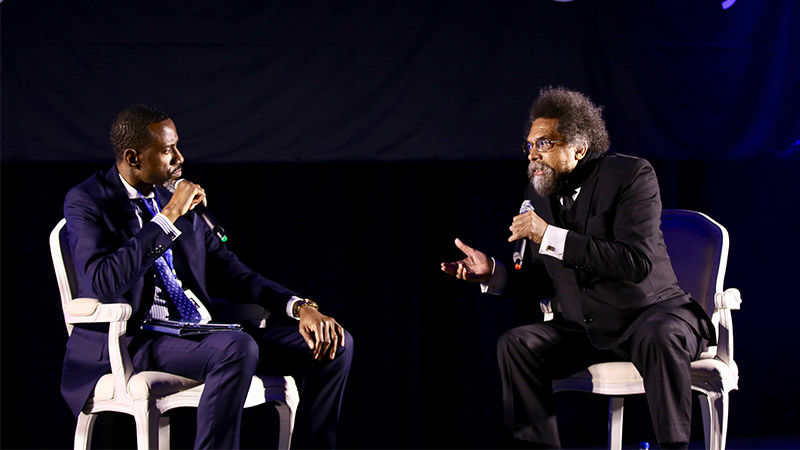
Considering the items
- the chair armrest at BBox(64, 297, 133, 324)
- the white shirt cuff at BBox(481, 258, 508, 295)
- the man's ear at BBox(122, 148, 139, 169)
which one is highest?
the man's ear at BBox(122, 148, 139, 169)

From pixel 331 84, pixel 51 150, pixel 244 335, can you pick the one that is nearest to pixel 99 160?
pixel 51 150

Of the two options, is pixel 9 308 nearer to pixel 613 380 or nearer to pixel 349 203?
pixel 349 203

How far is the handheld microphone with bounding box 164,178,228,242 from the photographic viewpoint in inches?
108

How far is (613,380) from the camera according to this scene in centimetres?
273

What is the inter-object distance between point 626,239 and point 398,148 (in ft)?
4.56

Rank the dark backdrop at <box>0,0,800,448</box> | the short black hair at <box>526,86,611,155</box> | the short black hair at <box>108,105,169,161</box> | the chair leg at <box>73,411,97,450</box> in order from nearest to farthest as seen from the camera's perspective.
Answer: the chair leg at <box>73,411,97,450</box>
the short black hair at <box>108,105,169,161</box>
the short black hair at <box>526,86,611,155</box>
the dark backdrop at <box>0,0,800,448</box>

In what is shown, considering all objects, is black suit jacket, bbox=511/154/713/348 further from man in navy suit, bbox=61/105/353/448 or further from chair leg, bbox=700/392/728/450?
man in navy suit, bbox=61/105/353/448

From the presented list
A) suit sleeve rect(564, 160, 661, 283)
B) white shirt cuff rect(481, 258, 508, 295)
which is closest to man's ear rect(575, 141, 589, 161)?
suit sleeve rect(564, 160, 661, 283)

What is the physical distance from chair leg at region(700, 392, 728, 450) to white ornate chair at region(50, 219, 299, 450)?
156cm

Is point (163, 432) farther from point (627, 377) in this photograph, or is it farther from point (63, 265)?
point (627, 377)

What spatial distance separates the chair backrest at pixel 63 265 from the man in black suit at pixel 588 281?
1338 millimetres

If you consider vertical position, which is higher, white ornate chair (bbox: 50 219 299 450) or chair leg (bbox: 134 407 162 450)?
white ornate chair (bbox: 50 219 299 450)

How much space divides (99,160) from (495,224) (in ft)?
6.48

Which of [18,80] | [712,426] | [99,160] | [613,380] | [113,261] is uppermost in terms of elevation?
[18,80]
